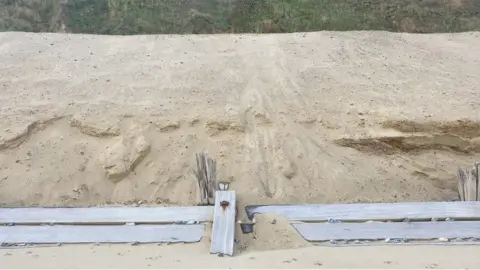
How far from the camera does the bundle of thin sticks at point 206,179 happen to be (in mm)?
5504

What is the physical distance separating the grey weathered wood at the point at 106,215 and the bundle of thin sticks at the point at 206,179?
181mm

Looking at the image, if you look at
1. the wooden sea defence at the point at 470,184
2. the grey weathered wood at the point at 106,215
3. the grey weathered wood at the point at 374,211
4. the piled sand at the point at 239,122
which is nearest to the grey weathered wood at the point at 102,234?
the grey weathered wood at the point at 106,215

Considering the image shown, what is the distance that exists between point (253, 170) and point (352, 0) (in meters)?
5.06

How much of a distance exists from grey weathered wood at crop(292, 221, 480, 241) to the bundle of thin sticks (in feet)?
2.80

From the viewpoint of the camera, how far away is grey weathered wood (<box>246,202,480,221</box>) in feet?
17.2

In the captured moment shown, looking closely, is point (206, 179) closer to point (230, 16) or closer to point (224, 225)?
point (224, 225)

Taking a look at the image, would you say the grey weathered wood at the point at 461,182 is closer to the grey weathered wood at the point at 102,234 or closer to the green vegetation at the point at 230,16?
the grey weathered wood at the point at 102,234

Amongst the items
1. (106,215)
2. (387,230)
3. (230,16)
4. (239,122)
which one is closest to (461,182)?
(387,230)

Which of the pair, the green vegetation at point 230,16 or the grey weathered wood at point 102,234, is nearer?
the grey weathered wood at point 102,234

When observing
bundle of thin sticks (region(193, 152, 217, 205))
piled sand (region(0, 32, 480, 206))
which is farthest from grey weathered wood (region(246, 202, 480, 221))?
piled sand (region(0, 32, 480, 206))

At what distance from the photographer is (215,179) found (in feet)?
18.4

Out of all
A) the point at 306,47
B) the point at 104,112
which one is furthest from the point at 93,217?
the point at 306,47

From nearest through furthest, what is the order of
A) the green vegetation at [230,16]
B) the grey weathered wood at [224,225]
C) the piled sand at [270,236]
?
the grey weathered wood at [224,225] → the piled sand at [270,236] → the green vegetation at [230,16]

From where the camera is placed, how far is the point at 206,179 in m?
5.54
